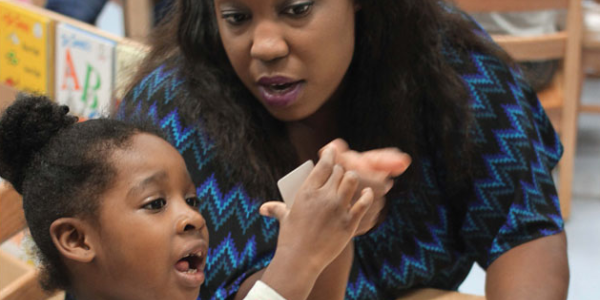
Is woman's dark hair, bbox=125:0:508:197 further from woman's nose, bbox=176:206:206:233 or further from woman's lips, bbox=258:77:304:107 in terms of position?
woman's nose, bbox=176:206:206:233

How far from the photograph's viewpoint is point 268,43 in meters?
1.54

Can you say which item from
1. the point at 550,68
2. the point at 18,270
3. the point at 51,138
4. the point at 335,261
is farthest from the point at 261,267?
the point at 550,68

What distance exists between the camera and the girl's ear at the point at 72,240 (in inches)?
50.5

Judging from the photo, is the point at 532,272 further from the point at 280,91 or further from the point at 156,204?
the point at 156,204

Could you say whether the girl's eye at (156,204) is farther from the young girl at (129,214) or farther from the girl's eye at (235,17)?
the girl's eye at (235,17)

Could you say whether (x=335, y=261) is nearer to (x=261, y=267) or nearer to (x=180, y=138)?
(x=261, y=267)

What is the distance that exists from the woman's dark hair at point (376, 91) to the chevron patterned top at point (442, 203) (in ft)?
0.13

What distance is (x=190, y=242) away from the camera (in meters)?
1.28

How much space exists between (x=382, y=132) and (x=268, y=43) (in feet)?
1.18

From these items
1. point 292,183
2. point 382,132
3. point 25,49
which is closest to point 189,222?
point 292,183

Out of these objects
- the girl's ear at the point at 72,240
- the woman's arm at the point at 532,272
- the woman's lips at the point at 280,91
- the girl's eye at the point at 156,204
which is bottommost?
the woman's arm at the point at 532,272

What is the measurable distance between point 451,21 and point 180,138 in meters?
0.66

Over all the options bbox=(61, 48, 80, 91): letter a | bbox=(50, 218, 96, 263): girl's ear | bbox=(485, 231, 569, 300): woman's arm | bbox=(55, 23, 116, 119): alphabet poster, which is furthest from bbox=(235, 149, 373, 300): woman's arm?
bbox=(61, 48, 80, 91): letter a

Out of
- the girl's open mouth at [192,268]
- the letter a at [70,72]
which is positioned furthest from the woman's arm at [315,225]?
the letter a at [70,72]
